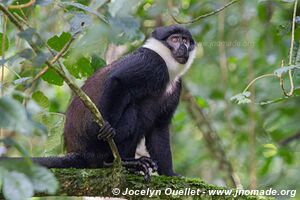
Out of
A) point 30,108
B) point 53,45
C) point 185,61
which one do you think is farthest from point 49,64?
point 185,61

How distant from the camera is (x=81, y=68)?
4.20 meters

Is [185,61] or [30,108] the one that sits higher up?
[30,108]

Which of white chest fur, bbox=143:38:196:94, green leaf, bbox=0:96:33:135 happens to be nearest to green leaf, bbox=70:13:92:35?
green leaf, bbox=0:96:33:135

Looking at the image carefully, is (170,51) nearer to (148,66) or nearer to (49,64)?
(148,66)

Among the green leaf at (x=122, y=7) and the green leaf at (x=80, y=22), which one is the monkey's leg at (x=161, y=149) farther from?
the green leaf at (x=122, y=7)

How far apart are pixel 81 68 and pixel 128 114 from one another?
0.52 m

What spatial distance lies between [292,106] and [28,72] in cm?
311

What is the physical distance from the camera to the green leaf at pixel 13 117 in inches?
67.3

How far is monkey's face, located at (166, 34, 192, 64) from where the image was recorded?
4922 millimetres

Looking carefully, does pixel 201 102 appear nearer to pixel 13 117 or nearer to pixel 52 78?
pixel 52 78

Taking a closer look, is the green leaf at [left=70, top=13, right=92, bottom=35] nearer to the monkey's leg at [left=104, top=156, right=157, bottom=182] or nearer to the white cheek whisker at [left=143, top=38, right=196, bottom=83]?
the monkey's leg at [left=104, top=156, right=157, bottom=182]

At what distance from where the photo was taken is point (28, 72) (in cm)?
434

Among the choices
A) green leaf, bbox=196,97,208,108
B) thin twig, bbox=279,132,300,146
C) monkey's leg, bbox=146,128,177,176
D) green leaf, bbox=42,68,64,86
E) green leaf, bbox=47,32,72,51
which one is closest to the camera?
green leaf, bbox=47,32,72,51

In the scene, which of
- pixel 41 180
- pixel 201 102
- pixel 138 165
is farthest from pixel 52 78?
pixel 201 102
